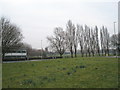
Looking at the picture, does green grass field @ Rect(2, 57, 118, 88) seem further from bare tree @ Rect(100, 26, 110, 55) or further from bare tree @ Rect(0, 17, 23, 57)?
bare tree @ Rect(100, 26, 110, 55)

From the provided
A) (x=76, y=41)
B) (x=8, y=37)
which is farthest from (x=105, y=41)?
(x=8, y=37)

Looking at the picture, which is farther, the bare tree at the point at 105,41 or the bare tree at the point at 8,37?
the bare tree at the point at 105,41

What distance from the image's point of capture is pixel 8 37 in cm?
3425

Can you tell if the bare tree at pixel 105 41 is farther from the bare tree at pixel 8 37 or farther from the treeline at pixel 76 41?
the bare tree at pixel 8 37

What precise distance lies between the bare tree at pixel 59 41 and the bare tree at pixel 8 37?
22.6 metres

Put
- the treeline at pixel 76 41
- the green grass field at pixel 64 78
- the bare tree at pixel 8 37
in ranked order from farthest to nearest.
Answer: the treeline at pixel 76 41 → the bare tree at pixel 8 37 → the green grass field at pixel 64 78

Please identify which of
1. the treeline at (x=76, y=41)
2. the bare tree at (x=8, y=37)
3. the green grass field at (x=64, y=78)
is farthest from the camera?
the treeline at (x=76, y=41)

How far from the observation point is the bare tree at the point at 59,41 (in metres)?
58.5

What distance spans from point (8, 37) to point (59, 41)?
1116 inches

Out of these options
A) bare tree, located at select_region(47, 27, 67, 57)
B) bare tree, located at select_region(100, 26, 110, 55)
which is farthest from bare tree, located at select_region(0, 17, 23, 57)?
bare tree, located at select_region(100, 26, 110, 55)

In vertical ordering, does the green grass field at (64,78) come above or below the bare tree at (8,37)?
below

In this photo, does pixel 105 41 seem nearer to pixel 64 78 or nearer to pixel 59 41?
pixel 59 41

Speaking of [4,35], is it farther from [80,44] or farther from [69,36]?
[80,44]

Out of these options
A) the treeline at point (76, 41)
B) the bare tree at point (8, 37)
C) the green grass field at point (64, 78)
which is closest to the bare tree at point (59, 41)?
the treeline at point (76, 41)
